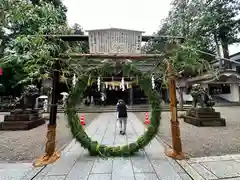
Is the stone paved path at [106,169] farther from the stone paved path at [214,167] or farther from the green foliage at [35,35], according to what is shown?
the green foliage at [35,35]

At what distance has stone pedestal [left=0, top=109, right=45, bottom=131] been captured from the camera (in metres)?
10.0

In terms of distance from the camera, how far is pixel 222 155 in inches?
203

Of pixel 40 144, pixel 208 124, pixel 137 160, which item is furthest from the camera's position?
pixel 208 124

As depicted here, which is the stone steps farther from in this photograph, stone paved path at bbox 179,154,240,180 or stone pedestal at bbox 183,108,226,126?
stone pedestal at bbox 183,108,226,126

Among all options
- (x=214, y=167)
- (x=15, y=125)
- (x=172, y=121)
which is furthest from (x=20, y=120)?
(x=214, y=167)

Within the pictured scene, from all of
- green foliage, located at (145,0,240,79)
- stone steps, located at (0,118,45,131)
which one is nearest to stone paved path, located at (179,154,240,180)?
stone steps, located at (0,118,45,131)

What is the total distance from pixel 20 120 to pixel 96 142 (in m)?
6.69

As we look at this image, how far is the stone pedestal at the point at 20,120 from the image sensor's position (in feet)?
33.0

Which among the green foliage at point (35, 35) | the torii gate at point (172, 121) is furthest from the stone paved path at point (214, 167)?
the green foliage at point (35, 35)

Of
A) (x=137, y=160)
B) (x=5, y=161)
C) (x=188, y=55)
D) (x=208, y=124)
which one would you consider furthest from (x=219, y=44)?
(x=5, y=161)

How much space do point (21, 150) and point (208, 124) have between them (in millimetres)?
8022

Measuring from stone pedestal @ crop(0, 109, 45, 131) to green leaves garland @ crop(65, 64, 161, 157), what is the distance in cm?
574

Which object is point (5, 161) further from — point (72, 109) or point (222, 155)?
point (222, 155)

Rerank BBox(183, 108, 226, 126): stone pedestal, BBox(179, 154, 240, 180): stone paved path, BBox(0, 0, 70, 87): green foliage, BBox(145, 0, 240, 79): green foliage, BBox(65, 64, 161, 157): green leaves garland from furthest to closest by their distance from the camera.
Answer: BBox(145, 0, 240, 79): green foliage
BBox(183, 108, 226, 126): stone pedestal
BBox(65, 64, 161, 157): green leaves garland
BBox(179, 154, 240, 180): stone paved path
BBox(0, 0, 70, 87): green foliage
